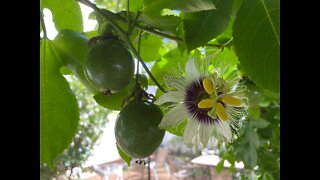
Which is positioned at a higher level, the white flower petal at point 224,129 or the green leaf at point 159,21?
the green leaf at point 159,21

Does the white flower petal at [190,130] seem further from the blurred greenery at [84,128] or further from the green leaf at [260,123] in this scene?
the blurred greenery at [84,128]

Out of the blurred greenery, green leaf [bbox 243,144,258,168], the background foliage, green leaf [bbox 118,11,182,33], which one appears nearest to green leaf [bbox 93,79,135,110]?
the background foliage

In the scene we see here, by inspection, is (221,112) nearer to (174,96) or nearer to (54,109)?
(174,96)

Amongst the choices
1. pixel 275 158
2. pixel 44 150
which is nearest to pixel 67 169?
pixel 275 158

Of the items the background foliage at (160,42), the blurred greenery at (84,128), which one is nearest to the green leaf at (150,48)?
the background foliage at (160,42)

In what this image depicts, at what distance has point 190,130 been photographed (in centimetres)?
43

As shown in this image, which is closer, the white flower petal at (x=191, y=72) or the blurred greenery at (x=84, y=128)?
the white flower petal at (x=191, y=72)

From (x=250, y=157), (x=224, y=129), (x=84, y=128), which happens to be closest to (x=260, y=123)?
(x=250, y=157)

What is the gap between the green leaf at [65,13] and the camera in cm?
59

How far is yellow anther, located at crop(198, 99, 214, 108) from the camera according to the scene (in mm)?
420

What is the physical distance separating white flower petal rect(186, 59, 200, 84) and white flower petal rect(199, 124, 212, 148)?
0.06 metres

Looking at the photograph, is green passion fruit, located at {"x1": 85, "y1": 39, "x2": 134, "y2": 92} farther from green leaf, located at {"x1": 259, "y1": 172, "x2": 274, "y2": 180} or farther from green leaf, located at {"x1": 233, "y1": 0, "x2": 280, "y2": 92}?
green leaf, located at {"x1": 259, "y1": 172, "x2": 274, "y2": 180}
